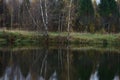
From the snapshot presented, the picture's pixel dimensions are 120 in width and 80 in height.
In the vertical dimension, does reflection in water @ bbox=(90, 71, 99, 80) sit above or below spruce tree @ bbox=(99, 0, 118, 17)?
below

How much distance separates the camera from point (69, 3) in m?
49.4

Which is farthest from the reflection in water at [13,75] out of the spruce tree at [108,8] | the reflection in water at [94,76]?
the spruce tree at [108,8]

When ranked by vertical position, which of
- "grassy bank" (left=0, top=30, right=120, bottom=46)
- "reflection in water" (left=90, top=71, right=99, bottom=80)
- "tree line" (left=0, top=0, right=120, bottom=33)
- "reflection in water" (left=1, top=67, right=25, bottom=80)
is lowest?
"reflection in water" (left=90, top=71, right=99, bottom=80)

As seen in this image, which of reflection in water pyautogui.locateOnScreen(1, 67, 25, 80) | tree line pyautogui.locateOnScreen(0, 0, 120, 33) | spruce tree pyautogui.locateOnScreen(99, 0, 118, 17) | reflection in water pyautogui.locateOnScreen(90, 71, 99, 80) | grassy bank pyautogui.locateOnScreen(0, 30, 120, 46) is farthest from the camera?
spruce tree pyautogui.locateOnScreen(99, 0, 118, 17)

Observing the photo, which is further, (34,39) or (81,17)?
(81,17)

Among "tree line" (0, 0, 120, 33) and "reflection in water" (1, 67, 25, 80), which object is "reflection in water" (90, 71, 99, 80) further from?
"tree line" (0, 0, 120, 33)

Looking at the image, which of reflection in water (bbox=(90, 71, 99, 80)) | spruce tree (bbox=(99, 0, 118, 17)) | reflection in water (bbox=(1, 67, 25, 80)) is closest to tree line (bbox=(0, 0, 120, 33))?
spruce tree (bbox=(99, 0, 118, 17))

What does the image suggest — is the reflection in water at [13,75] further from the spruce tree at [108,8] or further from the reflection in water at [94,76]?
the spruce tree at [108,8]

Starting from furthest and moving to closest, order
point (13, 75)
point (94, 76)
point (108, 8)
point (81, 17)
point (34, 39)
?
1. point (108, 8)
2. point (81, 17)
3. point (34, 39)
4. point (94, 76)
5. point (13, 75)

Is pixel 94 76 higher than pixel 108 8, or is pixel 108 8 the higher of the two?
pixel 108 8

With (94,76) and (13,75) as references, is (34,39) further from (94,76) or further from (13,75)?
(94,76)

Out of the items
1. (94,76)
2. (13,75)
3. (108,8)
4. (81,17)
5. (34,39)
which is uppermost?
(108,8)

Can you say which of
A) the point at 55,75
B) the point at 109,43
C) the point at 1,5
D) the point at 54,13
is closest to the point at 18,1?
the point at 1,5

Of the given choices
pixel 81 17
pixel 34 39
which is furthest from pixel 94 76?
pixel 81 17
